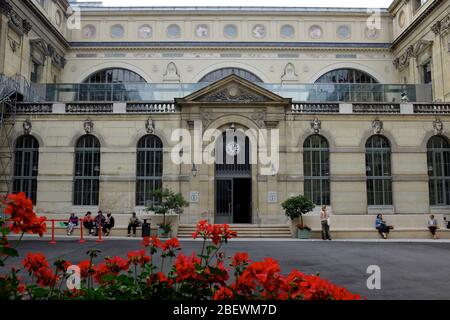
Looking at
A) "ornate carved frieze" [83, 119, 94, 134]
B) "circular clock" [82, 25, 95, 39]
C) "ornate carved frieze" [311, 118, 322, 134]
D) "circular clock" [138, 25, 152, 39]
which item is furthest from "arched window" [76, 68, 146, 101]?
"circular clock" [82, 25, 95, 39]

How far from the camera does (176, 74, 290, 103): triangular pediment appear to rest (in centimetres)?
2778

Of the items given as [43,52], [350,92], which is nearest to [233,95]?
[350,92]

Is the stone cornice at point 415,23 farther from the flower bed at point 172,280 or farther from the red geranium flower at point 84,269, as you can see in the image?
the red geranium flower at point 84,269

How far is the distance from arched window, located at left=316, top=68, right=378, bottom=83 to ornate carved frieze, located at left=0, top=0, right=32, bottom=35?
90.3ft

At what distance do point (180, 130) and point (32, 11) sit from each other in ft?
59.3

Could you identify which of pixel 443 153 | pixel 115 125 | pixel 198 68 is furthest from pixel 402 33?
pixel 115 125

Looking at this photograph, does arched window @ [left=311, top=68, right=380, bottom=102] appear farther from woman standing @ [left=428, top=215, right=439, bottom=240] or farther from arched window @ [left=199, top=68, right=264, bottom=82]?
arched window @ [left=199, top=68, right=264, bottom=82]

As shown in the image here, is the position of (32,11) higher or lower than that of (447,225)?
higher

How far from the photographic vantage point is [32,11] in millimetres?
34656

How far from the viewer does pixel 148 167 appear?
2773cm

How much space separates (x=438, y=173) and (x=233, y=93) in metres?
14.9

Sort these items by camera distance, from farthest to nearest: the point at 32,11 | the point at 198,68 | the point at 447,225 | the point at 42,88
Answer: the point at 198,68 → the point at 32,11 → the point at 42,88 → the point at 447,225

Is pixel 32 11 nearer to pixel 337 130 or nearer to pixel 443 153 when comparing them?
pixel 337 130

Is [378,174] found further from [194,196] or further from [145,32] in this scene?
[145,32]
